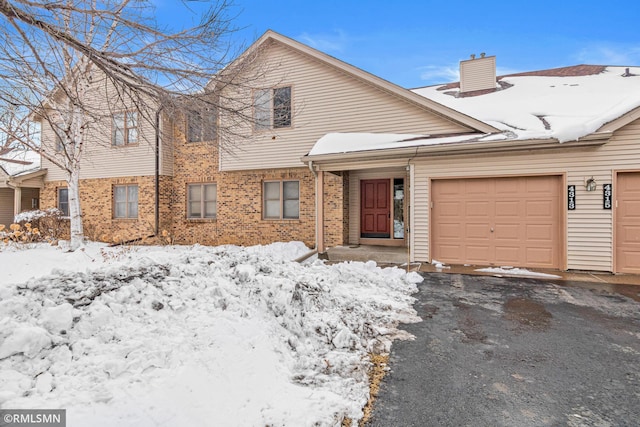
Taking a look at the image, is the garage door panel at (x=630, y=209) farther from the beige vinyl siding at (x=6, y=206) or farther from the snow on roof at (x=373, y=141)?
the beige vinyl siding at (x=6, y=206)

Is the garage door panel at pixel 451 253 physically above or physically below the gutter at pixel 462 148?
below

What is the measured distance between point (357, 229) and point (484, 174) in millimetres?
4480

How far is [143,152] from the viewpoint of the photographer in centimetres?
1373

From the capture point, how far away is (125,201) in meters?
14.2

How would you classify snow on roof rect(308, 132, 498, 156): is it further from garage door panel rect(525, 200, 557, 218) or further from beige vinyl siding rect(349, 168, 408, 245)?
garage door panel rect(525, 200, 557, 218)

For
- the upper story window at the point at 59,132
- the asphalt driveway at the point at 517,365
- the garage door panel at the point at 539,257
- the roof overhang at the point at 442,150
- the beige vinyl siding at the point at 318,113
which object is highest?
the beige vinyl siding at the point at 318,113

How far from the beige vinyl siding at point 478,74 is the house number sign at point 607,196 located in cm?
682

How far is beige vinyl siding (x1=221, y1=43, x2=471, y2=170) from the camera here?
34.2 feet

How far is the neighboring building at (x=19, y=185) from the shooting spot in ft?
48.4

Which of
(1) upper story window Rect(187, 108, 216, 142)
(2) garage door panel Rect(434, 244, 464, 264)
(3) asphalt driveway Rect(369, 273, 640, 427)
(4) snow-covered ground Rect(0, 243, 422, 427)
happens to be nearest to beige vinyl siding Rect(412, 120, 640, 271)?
(2) garage door panel Rect(434, 244, 464, 264)

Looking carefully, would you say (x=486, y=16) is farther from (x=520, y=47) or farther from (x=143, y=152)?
(x=143, y=152)

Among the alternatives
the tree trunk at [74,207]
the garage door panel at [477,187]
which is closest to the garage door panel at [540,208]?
the garage door panel at [477,187]

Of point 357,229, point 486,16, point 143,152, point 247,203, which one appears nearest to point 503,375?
point 357,229

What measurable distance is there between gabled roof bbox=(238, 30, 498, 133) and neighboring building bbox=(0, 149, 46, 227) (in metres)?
11.3
